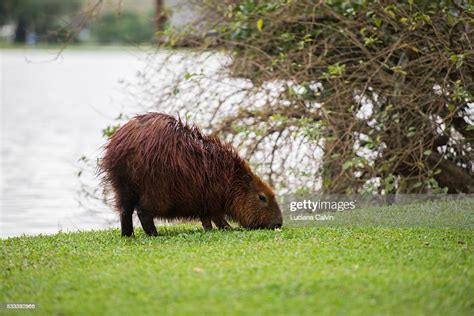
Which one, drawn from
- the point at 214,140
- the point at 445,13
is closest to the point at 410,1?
the point at 445,13

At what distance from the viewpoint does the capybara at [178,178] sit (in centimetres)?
769

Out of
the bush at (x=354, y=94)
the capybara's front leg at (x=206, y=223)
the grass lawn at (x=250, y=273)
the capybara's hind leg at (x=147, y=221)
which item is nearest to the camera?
the grass lawn at (x=250, y=273)

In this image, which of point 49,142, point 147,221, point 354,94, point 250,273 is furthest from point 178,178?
point 49,142

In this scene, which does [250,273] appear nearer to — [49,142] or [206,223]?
[206,223]

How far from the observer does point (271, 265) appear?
624cm

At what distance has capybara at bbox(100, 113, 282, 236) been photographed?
25.2 ft

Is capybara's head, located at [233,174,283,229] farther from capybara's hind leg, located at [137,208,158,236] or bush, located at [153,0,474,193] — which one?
bush, located at [153,0,474,193]

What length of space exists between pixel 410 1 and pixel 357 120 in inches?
63.1

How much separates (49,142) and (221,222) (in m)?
17.8

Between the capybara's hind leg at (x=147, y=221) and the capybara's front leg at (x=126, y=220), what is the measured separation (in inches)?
3.7

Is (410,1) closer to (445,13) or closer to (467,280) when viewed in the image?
(445,13)

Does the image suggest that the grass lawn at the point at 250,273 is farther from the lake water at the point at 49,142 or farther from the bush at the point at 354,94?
the bush at the point at 354,94

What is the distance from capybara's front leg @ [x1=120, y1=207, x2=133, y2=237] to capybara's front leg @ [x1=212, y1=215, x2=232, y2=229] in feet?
2.66

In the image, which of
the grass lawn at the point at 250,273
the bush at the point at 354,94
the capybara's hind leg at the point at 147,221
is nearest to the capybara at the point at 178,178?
the capybara's hind leg at the point at 147,221
